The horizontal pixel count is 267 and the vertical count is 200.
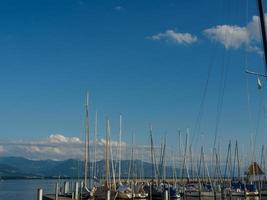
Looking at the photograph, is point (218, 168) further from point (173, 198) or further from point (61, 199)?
point (61, 199)

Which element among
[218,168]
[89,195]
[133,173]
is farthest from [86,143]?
[218,168]

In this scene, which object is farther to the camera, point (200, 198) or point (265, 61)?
point (200, 198)

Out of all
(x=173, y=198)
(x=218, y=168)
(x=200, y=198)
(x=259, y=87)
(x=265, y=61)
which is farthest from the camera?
(x=218, y=168)

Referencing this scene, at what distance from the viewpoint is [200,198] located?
7262 centimetres

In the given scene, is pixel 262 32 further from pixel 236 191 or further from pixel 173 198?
pixel 236 191

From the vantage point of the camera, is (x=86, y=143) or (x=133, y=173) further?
(x=133, y=173)

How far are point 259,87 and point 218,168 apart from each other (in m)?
68.5

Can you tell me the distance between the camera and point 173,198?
66750mm

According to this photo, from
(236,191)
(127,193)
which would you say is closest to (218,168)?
(236,191)

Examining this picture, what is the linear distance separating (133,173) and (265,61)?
6526 centimetres

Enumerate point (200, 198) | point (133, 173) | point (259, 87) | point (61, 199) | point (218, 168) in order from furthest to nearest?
point (218, 168), point (133, 173), point (200, 198), point (61, 199), point (259, 87)

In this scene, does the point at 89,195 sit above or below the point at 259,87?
below

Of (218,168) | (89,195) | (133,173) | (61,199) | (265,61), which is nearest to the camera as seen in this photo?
(265,61)

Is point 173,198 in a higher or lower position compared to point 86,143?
lower
